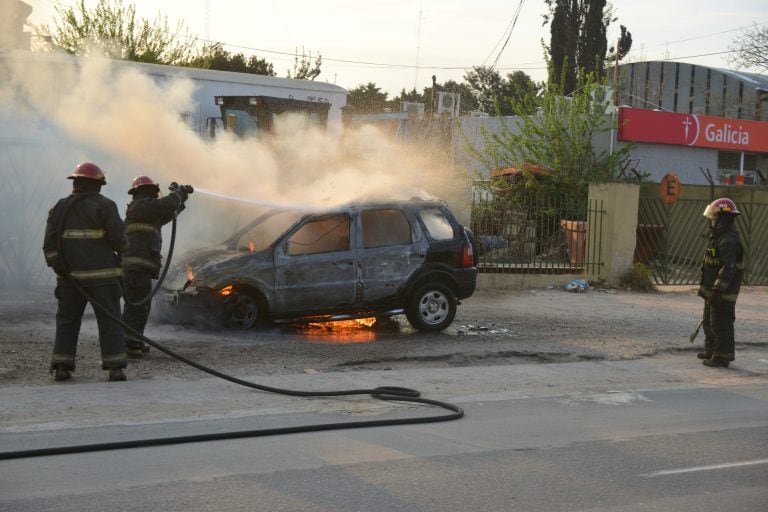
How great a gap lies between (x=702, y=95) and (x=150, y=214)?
4158 centimetres

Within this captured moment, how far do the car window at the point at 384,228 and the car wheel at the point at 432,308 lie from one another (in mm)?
692

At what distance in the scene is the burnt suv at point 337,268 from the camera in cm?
1071

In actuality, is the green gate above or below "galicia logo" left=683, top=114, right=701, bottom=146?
below

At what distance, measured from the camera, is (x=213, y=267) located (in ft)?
34.7

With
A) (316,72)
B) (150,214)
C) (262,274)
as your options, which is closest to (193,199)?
(262,274)

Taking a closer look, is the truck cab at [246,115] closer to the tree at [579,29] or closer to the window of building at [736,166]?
the window of building at [736,166]


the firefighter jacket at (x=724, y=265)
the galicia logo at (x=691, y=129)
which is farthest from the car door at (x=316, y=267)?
the galicia logo at (x=691, y=129)

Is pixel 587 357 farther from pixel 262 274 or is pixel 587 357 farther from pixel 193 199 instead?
pixel 193 199

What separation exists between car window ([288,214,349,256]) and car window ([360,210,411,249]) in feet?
0.87

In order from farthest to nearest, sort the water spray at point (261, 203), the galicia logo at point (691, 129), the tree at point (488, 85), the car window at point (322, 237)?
the tree at point (488, 85) → the galicia logo at point (691, 129) → the water spray at point (261, 203) → the car window at point (322, 237)

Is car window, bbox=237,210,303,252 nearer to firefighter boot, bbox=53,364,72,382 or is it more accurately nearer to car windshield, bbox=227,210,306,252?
car windshield, bbox=227,210,306,252

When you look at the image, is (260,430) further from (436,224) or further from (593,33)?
(593,33)

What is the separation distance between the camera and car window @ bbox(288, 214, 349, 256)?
1099cm

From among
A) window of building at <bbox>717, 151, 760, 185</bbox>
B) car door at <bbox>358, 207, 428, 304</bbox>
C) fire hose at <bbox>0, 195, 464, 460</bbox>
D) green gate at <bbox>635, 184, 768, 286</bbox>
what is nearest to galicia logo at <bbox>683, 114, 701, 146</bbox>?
window of building at <bbox>717, 151, 760, 185</bbox>
